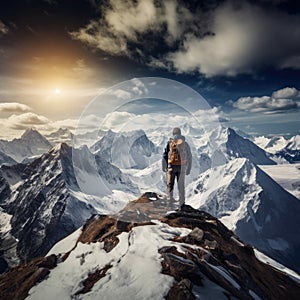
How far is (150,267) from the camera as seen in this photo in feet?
52.7

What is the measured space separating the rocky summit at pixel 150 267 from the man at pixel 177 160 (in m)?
3.90

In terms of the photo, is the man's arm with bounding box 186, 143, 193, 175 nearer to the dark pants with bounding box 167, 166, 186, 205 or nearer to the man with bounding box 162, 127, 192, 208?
the man with bounding box 162, 127, 192, 208

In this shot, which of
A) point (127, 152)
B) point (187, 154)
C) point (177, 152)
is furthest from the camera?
point (177, 152)

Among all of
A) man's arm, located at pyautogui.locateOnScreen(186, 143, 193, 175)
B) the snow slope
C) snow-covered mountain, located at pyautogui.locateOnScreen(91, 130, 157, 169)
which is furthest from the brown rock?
man's arm, located at pyautogui.locateOnScreen(186, 143, 193, 175)

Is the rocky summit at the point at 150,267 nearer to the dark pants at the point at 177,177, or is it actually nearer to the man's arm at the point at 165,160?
the dark pants at the point at 177,177

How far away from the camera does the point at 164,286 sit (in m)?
14.4

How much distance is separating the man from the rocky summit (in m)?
3.90

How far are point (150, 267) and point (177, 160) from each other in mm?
8280

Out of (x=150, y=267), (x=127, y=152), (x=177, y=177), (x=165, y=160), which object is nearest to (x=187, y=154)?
(x=165, y=160)

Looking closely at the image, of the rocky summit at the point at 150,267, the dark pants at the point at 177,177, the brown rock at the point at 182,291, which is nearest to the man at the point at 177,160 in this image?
the dark pants at the point at 177,177

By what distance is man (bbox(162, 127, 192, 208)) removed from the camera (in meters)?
19.5

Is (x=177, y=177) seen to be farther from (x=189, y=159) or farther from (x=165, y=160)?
(x=189, y=159)

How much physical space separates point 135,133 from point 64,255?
41.8 feet

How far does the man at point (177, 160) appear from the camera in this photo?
19.5m
